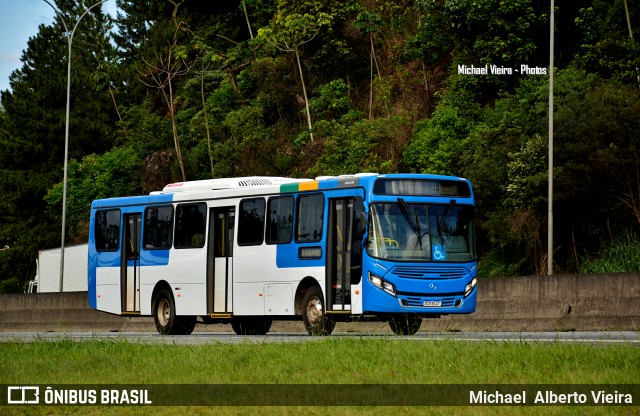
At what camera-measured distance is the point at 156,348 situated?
1902 centimetres

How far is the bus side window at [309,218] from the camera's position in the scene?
81.8ft

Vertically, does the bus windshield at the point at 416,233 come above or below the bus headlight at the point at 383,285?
above

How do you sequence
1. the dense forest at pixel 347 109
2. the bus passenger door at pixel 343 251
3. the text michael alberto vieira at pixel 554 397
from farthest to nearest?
1. the dense forest at pixel 347 109
2. the bus passenger door at pixel 343 251
3. the text michael alberto vieira at pixel 554 397

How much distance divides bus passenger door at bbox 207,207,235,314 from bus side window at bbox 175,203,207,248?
33 centimetres

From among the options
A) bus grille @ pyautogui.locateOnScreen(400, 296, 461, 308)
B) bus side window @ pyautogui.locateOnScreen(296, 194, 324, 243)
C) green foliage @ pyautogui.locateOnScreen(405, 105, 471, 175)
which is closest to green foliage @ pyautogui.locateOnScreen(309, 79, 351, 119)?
green foliage @ pyautogui.locateOnScreen(405, 105, 471, 175)

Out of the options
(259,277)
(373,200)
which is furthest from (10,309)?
(373,200)

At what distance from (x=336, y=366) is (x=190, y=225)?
48.3 ft

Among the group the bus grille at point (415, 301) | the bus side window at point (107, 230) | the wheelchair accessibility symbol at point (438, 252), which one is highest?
the bus side window at point (107, 230)

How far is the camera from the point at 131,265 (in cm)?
3081

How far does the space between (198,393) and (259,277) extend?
13.9 metres

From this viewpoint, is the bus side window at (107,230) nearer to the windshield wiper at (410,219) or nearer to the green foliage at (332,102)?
the windshield wiper at (410,219)

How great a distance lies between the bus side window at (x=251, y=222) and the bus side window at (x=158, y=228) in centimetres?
266

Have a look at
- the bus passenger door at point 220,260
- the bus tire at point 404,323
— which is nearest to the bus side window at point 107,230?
the bus passenger door at point 220,260

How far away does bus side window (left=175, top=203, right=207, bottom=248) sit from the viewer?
28.4 meters
